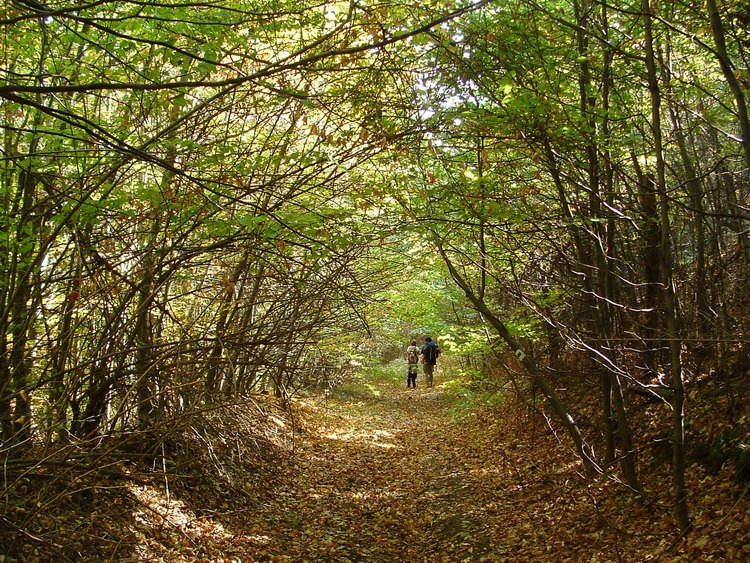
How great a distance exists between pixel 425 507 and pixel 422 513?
224mm

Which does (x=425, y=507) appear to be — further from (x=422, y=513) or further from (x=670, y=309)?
(x=670, y=309)

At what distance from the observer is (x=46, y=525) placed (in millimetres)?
4539

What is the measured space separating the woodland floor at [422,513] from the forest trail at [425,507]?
0.02 meters

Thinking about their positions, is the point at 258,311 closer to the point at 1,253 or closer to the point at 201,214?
the point at 201,214

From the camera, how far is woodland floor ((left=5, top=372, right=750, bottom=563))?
16.0ft

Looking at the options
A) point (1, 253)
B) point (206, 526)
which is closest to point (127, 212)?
point (1, 253)

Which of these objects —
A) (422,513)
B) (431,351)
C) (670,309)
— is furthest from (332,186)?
(431,351)

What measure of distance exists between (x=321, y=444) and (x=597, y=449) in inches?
205

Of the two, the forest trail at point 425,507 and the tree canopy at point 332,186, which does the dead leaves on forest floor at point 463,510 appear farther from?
the tree canopy at point 332,186

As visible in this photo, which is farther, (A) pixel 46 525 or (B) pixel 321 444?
(B) pixel 321 444

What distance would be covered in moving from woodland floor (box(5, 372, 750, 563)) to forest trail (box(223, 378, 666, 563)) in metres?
0.02

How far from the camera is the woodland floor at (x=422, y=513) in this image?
489 cm

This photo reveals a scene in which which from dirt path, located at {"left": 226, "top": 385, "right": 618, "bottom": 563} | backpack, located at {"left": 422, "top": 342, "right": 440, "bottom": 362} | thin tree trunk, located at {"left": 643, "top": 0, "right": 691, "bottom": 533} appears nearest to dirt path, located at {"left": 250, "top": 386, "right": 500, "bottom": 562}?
dirt path, located at {"left": 226, "top": 385, "right": 618, "bottom": 563}

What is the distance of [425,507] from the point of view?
7.42 m
